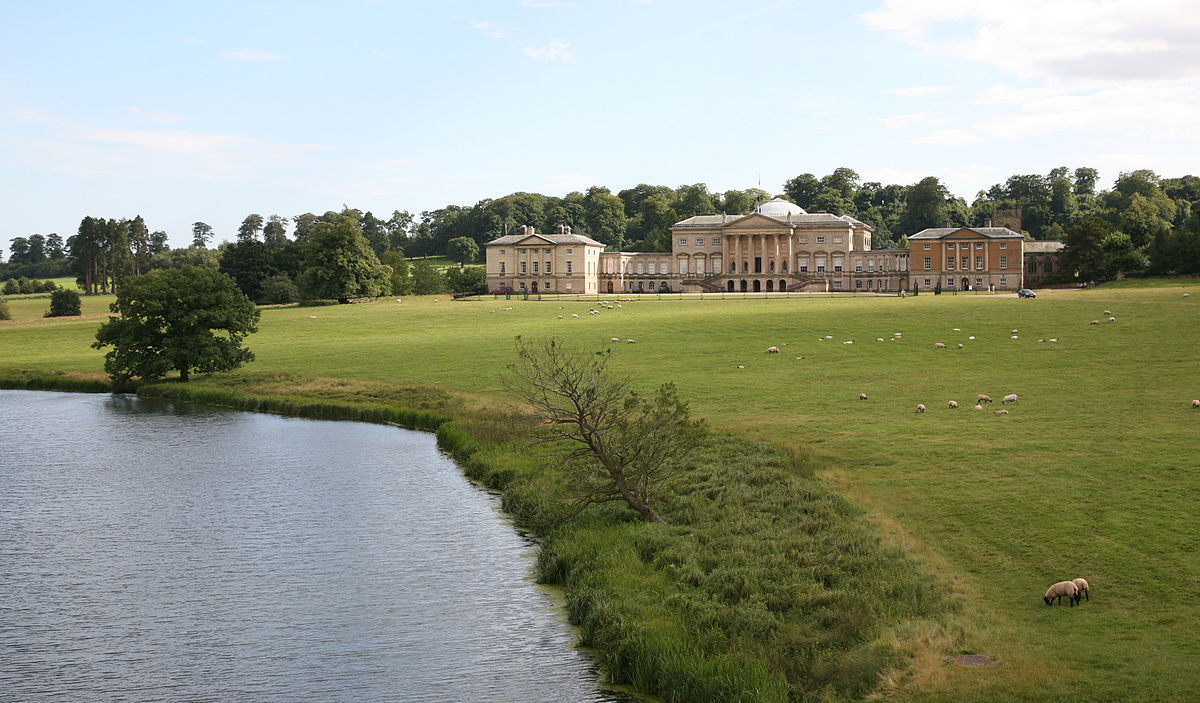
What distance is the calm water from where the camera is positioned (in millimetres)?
15641

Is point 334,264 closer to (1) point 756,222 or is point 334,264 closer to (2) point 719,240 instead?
(2) point 719,240

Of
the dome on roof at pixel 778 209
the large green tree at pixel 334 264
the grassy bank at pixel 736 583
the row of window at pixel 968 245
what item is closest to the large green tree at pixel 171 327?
the grassy bank at pixel 736 583

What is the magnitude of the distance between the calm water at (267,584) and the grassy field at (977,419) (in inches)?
236

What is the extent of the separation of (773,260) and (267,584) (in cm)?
11644

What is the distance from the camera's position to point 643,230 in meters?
177

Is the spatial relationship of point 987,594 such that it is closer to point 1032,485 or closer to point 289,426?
point 1032,485

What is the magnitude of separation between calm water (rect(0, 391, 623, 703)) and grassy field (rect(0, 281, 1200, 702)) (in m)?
5.99

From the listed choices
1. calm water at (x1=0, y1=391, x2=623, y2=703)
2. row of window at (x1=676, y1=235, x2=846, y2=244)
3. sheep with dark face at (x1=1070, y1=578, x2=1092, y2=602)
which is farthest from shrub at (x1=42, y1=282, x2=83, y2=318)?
sheep with dark face at (x1=1070, y1=578, x2=1092, y2=602)

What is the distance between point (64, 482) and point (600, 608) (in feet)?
62.4

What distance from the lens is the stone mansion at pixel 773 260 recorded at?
398 ft

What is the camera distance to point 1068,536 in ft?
60.6

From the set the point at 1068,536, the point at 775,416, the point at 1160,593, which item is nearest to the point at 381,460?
the point at 775,416

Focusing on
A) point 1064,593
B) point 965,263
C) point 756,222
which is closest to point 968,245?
point 965,263

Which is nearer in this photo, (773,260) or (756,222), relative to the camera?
(756,222)
